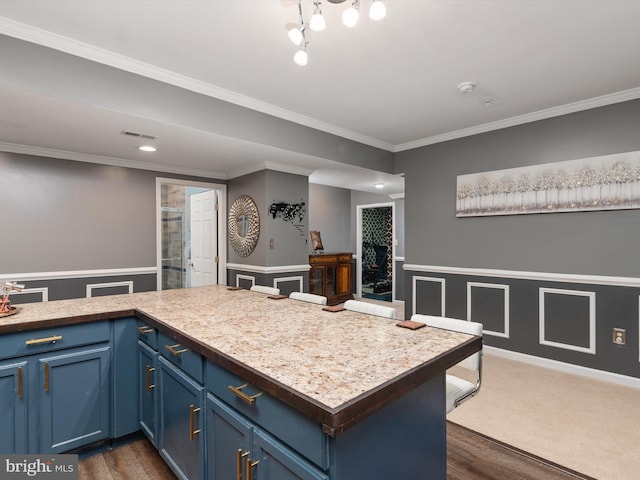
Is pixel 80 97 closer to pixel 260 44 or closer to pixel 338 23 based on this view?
pixel 260 44

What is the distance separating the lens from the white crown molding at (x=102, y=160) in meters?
3.34

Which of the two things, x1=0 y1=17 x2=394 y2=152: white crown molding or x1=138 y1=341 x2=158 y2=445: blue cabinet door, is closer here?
x1=138 y1=341 x2=158 y2=445: blue cabinet door

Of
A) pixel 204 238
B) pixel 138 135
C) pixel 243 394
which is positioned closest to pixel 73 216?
pixel 138 135

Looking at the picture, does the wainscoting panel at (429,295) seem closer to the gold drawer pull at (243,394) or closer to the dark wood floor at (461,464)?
the dark wood floor at (461,464)

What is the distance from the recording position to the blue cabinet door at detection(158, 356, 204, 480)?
4.87 ft

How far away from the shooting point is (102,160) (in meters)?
3.85

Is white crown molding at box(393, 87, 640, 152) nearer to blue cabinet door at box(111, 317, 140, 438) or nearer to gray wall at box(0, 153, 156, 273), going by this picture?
gray wall at box(0, 153, 156, 273)

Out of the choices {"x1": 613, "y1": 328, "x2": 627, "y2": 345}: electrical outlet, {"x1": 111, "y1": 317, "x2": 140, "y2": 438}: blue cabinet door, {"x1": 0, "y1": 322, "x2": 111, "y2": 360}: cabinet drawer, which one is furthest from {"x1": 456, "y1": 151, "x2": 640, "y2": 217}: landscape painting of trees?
{"x1": 0, "y1": 322, "x2": 111, "y2": 360}: cabinet drawer

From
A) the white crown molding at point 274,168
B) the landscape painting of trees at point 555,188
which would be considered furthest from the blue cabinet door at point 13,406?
the landscape painting of trees at point 555,188

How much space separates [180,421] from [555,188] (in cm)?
373

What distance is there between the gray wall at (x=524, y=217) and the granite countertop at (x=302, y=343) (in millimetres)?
2505

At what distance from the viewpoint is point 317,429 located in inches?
36.0

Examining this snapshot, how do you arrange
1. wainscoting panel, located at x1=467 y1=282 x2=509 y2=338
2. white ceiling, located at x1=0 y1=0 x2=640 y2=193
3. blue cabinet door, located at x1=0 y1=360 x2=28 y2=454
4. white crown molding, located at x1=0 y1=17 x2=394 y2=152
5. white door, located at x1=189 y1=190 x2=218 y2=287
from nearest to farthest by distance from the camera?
1. blue cabinet door, located at x1=0 y1=360 x2=28 y2=454
2. white ceiling, located at x1=0 y1=0 x2=640 y2=193
3. white crown molding, located at x1=0 y1=17 x2=394 y2=152
4. wainscoting panel, located at x1=467 y1=282 x2=509 y2=338
5. white door, located at x1=189 y1=190 x2=218 y2=287

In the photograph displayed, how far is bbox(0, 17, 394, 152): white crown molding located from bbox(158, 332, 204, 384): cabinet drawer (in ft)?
6.36
